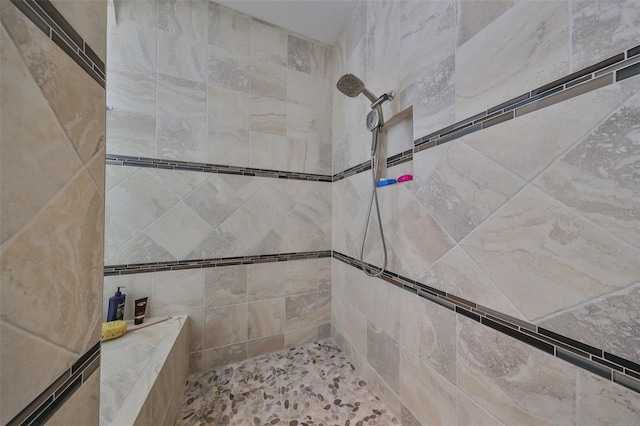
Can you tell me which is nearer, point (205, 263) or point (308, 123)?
point (205, 263)

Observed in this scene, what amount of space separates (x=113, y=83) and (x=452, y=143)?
1779 mm

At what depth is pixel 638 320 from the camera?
17.9 inches

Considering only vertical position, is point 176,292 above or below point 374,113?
below

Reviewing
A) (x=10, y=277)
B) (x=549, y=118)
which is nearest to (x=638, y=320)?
(x=549, y=118)

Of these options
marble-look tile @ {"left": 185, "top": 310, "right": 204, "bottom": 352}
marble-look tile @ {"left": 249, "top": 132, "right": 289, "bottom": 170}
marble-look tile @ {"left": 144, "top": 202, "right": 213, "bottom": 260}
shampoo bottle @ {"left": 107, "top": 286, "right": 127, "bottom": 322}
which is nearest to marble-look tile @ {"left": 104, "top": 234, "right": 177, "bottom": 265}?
marble-look tile @ {"left": 144, "top": 202, "right": 213, "bottom": 260}

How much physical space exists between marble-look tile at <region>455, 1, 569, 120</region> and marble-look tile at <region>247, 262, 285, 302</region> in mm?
1361

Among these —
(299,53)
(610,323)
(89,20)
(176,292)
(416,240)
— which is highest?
(299,53)

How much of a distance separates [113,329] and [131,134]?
1051 millimetres

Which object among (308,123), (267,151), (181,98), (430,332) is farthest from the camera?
(308,123)

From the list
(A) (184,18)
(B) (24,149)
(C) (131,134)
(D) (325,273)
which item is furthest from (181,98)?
(D) (325,273)

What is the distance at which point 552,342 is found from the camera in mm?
567

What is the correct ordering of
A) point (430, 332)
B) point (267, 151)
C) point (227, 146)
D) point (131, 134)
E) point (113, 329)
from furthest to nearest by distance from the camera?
point (267, 151) < point (227, 146) < point (131, 134) < point (113, 329) < point (430, 332)

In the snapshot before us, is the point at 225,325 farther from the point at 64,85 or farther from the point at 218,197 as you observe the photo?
the point at 64,85

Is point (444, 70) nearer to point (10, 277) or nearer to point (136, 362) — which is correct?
point (10, 277)
